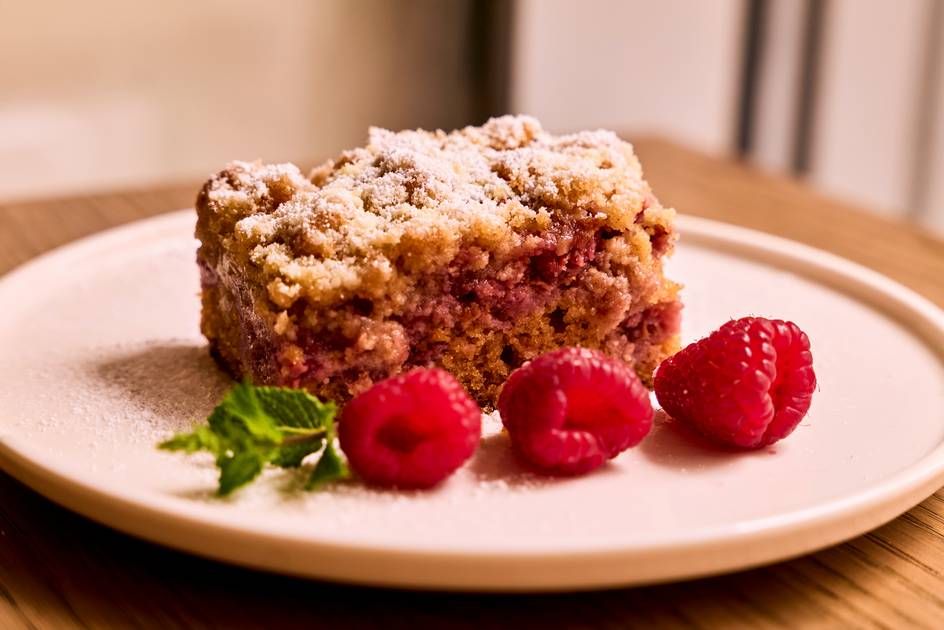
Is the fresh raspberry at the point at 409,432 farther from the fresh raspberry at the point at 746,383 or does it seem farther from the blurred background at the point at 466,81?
the blurred background at the point at 466,81

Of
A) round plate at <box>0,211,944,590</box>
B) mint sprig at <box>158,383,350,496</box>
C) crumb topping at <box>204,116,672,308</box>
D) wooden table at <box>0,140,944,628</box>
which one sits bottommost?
wooden table at <box>0,140,944,628</box>

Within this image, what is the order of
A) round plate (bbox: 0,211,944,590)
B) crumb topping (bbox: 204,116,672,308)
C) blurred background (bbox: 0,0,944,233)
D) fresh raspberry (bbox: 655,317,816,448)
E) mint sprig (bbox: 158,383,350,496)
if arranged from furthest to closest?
1. blurred background (bbox: 0,0,944,233)
2. crumb topping (bbox: 204,116,672,308)
3. fresh raspberry (bbox: 655,317,816,448)
4. mint sprig (bbox: 158,383,350,496)
5. round plate (bbox: 0,211,944,590)

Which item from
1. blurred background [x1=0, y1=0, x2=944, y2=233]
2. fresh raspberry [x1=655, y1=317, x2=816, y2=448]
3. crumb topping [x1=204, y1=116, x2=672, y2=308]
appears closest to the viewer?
fresh raspberry [x1=655, y1=317, x2=816, y2=448]

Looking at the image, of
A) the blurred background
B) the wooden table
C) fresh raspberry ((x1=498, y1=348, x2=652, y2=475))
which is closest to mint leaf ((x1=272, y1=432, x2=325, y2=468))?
the wooden table

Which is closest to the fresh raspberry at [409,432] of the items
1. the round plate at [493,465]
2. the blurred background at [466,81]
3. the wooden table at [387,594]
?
the round plate at [493,465]

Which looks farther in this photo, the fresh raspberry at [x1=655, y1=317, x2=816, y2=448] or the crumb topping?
the crumb topping

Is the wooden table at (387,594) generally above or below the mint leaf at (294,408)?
below

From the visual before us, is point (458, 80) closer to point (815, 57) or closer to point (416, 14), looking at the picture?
point (416, 14)

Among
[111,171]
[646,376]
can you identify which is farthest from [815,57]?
[646,376]

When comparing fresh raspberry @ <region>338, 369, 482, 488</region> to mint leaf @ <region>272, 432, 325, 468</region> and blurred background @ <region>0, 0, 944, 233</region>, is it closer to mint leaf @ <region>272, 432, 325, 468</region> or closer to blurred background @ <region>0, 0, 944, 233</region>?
mint leaf @ <region>272, 432, 325, 468</region>

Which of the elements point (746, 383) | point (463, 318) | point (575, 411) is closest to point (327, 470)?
point (575, 411)
